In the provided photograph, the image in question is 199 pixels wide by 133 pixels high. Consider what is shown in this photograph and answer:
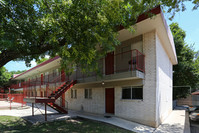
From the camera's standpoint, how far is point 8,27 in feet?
19.0

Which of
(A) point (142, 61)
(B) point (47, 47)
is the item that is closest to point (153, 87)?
(A) point (142, 61)

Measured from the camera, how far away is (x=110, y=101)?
11555mm

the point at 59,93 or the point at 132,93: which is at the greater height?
the point at 132,93

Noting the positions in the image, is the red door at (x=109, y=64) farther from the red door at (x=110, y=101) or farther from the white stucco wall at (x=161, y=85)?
the white stucco wall at (x=161, y=85)

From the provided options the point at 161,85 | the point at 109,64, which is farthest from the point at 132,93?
the point at 109,64

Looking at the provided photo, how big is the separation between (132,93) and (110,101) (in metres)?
2.34

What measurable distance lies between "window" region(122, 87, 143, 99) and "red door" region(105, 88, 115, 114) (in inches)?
50.9

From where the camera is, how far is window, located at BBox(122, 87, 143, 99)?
31.4ft

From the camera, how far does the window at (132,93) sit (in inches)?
376

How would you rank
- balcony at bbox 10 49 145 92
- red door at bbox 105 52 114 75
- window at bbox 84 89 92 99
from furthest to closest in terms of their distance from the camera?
window at bbox 84 89 92 99
red door at bbox 105 52 114 75
balcony at bbox 10 49 145 92

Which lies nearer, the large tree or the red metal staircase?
the large tree

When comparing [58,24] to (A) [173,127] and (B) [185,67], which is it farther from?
(B) [185,67]

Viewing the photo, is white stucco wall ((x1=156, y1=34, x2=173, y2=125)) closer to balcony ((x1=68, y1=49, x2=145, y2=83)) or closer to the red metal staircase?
balcony ((x1=68, y1=49, x2=145, y2=83))

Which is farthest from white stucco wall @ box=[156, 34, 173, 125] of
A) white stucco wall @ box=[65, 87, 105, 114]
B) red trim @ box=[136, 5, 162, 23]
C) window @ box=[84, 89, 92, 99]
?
window @ box=[84, 89, 92, 99]
